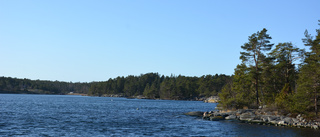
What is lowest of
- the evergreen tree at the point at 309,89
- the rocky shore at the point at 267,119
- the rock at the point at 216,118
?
the rock at the point at 216,118

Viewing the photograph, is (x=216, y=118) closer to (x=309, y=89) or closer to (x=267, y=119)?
(x=267, y=119)

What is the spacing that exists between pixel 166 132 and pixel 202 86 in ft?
503

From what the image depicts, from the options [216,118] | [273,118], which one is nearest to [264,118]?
[273,118]

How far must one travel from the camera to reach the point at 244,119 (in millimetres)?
47656

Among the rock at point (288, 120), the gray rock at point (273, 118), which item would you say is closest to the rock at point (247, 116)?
the gray rock at point (273, 118)

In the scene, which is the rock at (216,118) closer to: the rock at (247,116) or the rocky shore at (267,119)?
the rocky shore at (267,119)

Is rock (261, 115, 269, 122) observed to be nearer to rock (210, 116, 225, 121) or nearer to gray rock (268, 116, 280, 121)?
gray rock (268, 116, 280, 121)

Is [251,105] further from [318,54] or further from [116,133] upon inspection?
[116,133]

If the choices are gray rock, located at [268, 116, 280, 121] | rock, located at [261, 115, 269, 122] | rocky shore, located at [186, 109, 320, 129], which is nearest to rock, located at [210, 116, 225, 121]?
rocky shore, located at [186, 109, 320, 129]

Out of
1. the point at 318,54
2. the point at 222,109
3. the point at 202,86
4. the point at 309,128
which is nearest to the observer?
the point at 309,128

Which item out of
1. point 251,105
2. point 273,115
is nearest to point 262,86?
point 251,105

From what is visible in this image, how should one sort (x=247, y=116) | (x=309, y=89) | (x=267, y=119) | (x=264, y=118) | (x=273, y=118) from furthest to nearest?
(x=247, y=116), (x=264, y=118), (x=267, y=119), (x=273, y=118), (x=309, y=89)

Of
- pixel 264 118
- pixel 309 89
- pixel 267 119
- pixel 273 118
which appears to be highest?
pixel 309 89

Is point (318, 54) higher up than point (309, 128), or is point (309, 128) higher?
point (318, 54)
